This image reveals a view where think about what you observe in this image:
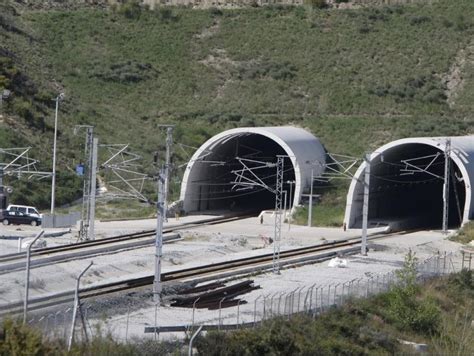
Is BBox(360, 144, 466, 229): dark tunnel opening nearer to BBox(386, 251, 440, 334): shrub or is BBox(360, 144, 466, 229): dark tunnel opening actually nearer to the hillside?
the hillside

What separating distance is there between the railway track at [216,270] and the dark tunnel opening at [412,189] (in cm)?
587

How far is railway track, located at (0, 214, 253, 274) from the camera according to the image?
4119 centimetres

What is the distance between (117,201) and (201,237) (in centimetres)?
1150

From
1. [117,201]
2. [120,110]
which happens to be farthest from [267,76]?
[117,201]

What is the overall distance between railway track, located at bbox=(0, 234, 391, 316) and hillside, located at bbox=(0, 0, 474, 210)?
72.0 ft

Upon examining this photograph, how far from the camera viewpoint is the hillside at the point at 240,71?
253 ft

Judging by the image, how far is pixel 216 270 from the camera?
42.6 metres

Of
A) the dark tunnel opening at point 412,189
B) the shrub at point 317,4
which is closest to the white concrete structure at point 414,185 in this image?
the dark tunnel opening at point 412,189

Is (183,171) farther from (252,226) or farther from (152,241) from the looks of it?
(152,241)

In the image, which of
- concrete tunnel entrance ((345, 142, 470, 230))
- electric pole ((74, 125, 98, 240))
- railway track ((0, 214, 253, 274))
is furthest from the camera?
concrete tunnel entrance ((345, 142, 470, 230))

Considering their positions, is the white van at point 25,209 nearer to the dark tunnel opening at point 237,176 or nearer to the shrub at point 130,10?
the dark tunnel opening at point 237,176

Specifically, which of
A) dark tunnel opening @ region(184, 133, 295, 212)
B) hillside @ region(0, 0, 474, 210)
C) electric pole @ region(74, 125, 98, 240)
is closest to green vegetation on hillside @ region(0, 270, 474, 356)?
electric pole @ region(74, 125, 98, 240)

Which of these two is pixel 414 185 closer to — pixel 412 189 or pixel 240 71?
pixel 412 189

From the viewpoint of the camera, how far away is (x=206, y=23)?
321 ft
